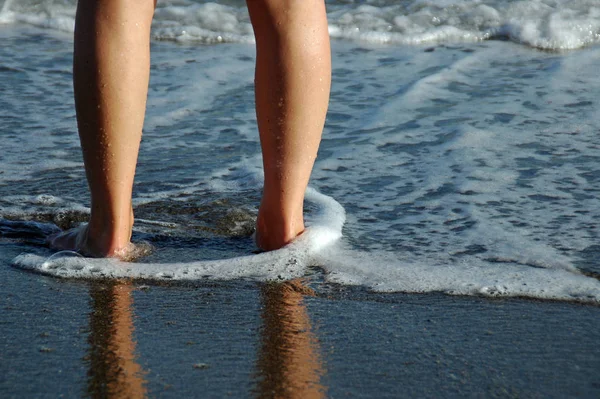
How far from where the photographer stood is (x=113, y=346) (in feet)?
5.35

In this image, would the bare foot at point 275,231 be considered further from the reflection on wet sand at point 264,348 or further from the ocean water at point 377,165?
the reflection on wet sand at point 264,348

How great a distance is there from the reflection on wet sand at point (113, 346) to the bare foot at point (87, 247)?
161mm

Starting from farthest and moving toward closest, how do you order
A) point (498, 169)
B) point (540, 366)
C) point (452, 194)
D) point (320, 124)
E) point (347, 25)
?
1. point (347, 25)
2. point (498, 169)
3. point (452, 194)
4. point (320, 124)
5. point (540, 366)

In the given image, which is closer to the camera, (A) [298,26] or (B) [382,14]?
(A) [298,26]

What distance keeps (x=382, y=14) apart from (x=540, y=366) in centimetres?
471

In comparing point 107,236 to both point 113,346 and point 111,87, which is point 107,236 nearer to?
point 111,87

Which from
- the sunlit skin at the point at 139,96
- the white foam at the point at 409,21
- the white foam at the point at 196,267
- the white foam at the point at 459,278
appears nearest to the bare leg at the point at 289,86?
the sunlit skin at the point at 139,96

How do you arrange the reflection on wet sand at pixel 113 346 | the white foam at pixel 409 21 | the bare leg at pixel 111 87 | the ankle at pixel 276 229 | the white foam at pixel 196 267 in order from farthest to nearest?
the white foam at pixel 409 21, the ankle at pixel 276 229, the white foam at pixel 196 267, the bare leg at pixel 111 87, the reflection on wet sand at pixel 113 346

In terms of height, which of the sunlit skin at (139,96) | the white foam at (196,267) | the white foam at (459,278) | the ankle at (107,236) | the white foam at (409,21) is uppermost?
the sunlit skin at (139,96)

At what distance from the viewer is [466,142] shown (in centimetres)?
322

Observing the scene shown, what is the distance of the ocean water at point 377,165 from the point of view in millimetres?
2121

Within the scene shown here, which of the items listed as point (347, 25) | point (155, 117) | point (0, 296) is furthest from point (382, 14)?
point (0, 296)

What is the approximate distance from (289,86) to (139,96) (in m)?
0.34

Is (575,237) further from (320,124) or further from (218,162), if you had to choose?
(218,162)
